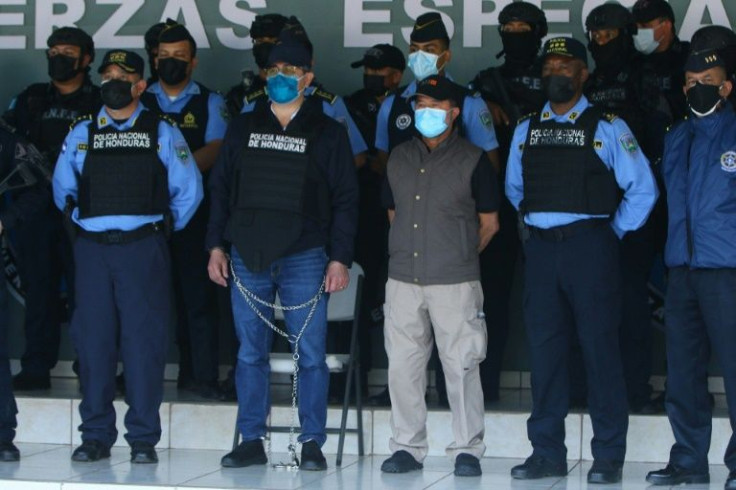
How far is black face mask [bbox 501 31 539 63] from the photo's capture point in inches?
276

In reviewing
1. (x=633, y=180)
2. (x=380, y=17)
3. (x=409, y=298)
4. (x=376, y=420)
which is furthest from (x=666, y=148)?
(x=380, y=17)

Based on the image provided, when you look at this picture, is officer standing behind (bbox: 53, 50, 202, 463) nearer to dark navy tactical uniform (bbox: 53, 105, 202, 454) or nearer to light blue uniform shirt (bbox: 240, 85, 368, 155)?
dark navy tactical uniform (bbox: 53, 105, 202, 454)

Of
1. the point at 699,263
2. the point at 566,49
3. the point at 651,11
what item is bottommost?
the point at 699,263

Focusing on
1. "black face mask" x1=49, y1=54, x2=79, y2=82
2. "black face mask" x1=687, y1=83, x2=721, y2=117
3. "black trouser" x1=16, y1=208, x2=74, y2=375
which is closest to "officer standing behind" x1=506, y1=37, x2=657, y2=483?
"black face mask" x1=687, y1=83, x2=721, y2=117

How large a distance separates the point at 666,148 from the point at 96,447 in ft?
9.29

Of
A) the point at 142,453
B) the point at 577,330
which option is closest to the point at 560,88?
the point at 577,330

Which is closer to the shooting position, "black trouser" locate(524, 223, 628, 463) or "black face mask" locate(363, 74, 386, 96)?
"black trouser" locate(524, 223, 628, 463)

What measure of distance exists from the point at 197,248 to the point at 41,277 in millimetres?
967

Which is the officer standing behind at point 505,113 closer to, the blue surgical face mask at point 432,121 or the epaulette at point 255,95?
the blue surgical face mask at point 432,121

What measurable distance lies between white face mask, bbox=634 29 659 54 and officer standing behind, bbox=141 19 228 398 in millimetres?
2089

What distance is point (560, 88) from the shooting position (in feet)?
20.1

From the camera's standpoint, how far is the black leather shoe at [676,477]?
600 centimetres

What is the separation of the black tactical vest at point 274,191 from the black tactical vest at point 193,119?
0.94 meters

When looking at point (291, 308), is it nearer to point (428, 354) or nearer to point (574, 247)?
point (428, 354)
